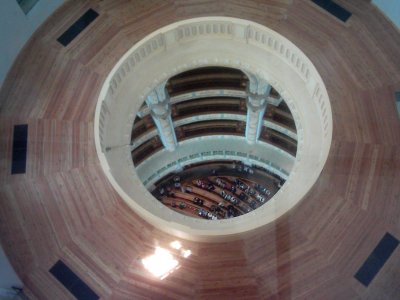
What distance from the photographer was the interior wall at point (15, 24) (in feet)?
33.1

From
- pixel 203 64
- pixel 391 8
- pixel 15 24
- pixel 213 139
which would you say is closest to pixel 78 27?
pixel 15 24

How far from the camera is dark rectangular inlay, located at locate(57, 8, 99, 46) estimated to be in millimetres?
11312

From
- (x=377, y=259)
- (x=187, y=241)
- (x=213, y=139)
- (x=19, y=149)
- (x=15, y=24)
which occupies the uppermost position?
(x=213, y=139)

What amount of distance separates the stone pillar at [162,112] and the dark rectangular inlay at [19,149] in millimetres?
5907

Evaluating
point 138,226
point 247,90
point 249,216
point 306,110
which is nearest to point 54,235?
point 138,226

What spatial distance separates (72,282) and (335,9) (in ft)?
A: 31.2

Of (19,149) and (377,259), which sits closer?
(377,259)

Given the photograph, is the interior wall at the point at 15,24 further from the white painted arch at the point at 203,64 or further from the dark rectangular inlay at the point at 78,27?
the white painted arch at the point at 203,64

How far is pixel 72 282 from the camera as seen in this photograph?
32.1 ft

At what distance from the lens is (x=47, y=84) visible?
11000 mm

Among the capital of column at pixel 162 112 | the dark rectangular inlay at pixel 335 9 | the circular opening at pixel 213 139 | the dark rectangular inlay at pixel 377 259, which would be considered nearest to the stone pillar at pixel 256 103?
the circular opening at pixel 213 139

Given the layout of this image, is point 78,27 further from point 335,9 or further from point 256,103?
point 256,103

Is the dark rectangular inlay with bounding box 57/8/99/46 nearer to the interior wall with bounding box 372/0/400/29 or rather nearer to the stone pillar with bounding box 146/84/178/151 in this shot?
the stone pillar with bounding box 146/84/178/151

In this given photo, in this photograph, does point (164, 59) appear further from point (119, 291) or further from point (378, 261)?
point (378, 261)
